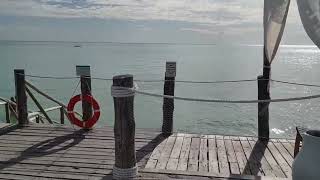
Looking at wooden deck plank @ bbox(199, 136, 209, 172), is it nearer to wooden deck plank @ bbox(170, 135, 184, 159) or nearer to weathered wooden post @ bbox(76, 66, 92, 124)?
wooden deck plank @ bbox(170, 135, 184, 159)

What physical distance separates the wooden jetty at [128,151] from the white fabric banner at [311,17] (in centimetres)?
210

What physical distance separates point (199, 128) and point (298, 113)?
869 cm

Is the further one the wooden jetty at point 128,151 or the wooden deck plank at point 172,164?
the wooden deck plank at point 172,164

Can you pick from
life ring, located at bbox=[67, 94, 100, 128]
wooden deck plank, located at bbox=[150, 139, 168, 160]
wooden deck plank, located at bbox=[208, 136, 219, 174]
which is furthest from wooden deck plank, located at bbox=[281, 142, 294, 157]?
life ring, located at bbox=[67, 94, 100, 128]

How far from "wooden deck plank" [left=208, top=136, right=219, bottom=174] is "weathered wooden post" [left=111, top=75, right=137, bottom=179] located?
1.21 meters

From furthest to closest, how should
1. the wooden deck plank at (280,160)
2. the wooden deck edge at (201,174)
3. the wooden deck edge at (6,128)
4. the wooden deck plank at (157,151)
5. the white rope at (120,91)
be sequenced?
the wooden deck edge at (6,128)
the wooden deck plank at (157,151)
the wooden deck plank at (280,160)
the wooden deck edge at (201,174)
the white rope at (120,91)

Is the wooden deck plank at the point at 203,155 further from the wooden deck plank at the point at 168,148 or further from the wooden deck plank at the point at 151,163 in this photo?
the wooden deck plank at the point at 151,163

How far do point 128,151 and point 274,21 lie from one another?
8.86ft

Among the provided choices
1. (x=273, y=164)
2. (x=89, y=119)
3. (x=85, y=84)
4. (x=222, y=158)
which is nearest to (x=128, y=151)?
(x=222, y=158)

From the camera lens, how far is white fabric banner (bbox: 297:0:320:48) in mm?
3947

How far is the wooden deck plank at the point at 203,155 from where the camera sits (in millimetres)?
A: 5637

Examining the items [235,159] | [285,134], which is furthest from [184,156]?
[285,134]

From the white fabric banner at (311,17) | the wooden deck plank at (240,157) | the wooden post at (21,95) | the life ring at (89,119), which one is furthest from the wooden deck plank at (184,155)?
the wooden post at (21,95)

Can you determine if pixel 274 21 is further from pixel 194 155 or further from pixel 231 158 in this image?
pixel 194 155
